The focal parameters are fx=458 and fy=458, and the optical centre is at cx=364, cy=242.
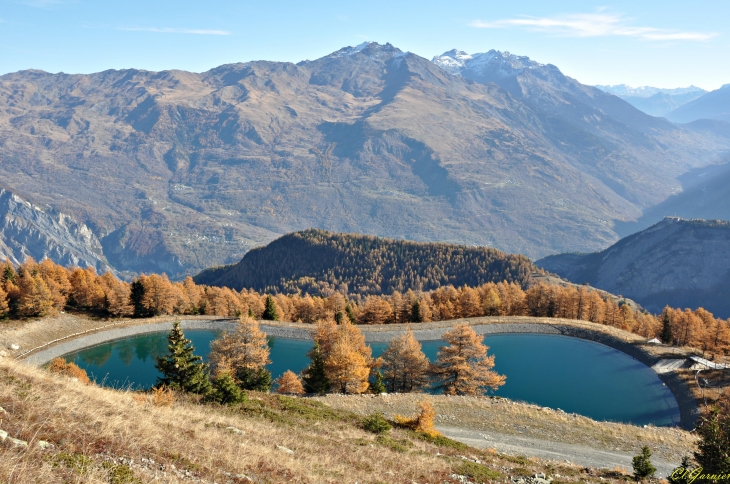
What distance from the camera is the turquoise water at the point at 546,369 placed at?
62.4 m

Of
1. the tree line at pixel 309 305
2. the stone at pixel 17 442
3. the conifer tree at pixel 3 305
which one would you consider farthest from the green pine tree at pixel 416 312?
the stone at pixel 17 442

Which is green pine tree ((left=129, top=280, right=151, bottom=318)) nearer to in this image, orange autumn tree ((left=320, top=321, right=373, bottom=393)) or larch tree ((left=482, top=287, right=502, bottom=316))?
orange autumn tree ((left=320, top=321, right=373, bottom=393))

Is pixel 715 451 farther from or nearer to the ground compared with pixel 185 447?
nearer to the ground

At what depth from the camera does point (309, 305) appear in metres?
107

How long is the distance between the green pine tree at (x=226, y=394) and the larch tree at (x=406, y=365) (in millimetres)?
32755

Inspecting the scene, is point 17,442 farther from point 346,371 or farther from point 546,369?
point 546,369

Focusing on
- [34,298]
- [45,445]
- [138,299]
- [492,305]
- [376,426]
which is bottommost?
[138,299]

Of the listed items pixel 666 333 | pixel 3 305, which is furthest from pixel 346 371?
pixel 666 333

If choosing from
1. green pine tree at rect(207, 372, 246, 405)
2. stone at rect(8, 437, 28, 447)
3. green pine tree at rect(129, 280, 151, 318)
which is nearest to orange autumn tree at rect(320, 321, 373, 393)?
green pine tree at rect(207, 372, 246, 405)

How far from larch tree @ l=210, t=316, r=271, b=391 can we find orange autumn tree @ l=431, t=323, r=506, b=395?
69.5ft

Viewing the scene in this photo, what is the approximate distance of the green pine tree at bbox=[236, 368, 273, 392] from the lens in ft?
174

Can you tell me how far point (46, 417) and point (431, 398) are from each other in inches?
1483

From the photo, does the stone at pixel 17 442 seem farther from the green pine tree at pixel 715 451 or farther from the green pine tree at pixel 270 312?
the green pine tree at pixel 270 312

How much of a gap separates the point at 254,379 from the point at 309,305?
52520 mm
